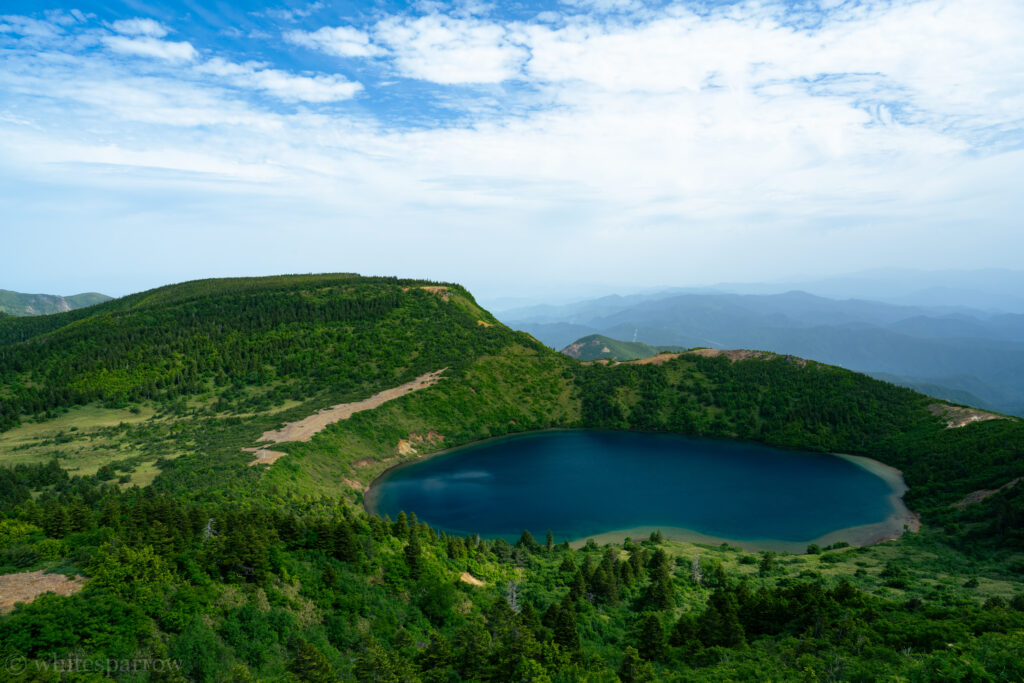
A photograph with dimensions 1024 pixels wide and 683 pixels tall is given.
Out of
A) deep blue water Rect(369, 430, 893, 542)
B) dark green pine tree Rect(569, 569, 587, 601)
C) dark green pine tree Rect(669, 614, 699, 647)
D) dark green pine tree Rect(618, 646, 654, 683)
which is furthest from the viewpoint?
deep blue water Rect(369, 430, 893, 542)

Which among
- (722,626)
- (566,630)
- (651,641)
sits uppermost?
(566,630)

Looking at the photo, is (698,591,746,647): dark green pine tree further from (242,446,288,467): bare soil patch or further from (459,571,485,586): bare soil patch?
(242,446,288,467): bare soil patch

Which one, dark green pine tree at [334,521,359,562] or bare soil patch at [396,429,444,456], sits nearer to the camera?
dark green pine tree at [334,521,359,562]

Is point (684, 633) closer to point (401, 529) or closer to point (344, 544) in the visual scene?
point (401, 529)

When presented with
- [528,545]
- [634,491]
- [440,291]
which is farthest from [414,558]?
[440,291]

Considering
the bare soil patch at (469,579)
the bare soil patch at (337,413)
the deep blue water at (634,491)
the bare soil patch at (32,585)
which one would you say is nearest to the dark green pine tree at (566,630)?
the bare soil patch at (469,579)

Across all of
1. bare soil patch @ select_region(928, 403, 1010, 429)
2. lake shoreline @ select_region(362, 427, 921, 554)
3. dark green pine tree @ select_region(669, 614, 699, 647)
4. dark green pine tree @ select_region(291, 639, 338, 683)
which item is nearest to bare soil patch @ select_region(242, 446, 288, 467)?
lake shoreline @ select_region(362, 427, 921, 554)
